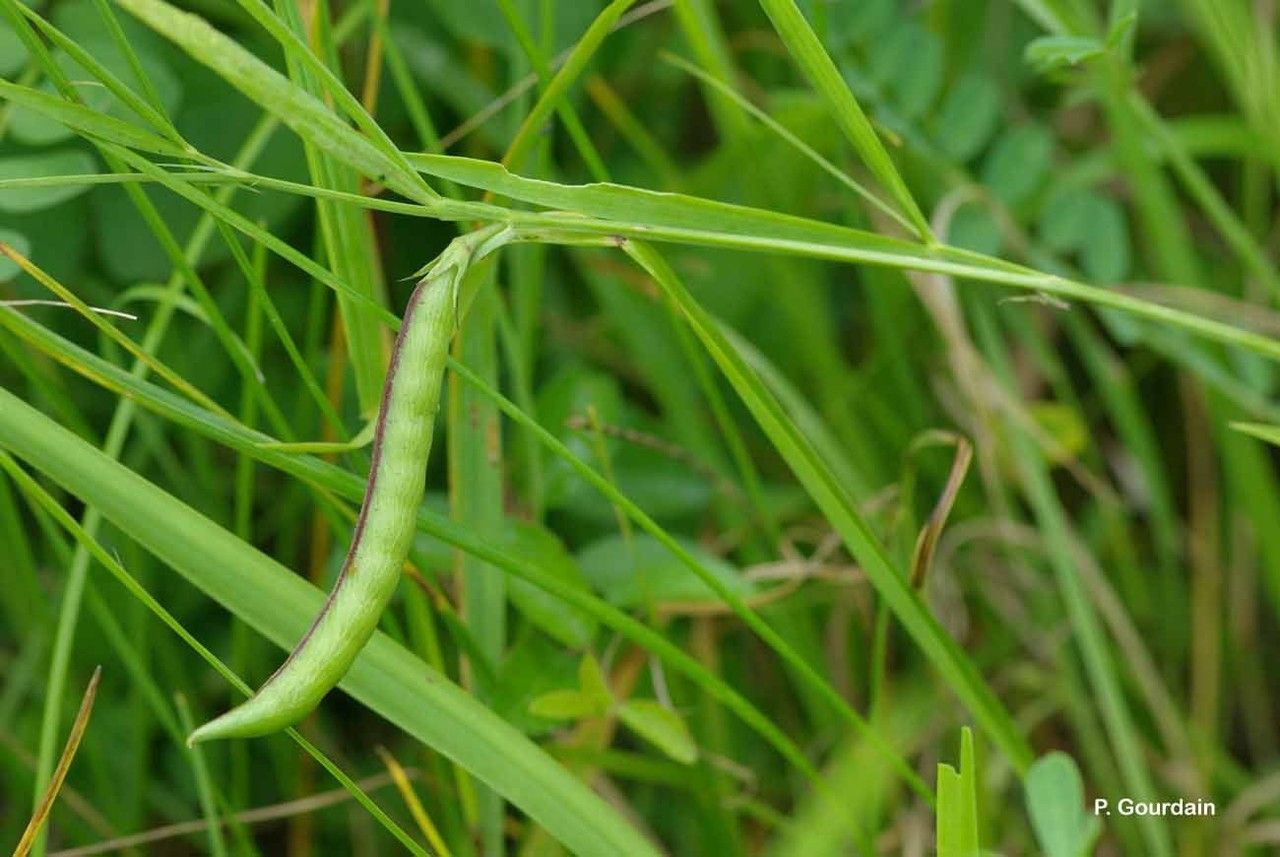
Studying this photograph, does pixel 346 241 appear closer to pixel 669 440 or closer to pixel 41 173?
pixel 41 173

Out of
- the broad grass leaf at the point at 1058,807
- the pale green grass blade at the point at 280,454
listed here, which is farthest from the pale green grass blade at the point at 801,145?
the broad grass leaf at the point at 1058,807

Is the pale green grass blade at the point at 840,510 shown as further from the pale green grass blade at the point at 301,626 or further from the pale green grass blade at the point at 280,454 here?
the pale green grass blade at the point at 301,626

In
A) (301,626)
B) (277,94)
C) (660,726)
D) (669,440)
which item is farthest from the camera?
(669,440)

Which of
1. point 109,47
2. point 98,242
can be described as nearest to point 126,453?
point 98,242

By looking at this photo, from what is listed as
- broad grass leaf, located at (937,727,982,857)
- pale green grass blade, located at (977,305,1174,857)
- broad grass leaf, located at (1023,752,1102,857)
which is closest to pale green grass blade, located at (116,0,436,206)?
broad grass leaf, located at (937,727,982,857)

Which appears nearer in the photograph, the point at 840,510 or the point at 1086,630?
the point at 840,510

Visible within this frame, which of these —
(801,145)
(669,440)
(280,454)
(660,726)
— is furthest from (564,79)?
(669,440)

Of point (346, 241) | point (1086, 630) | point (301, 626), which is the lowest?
point (1086, 630)

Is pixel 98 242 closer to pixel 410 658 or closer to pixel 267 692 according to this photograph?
pixel 410 658
